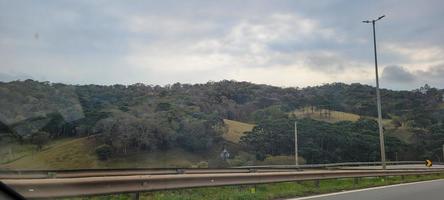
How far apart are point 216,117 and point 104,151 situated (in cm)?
3245

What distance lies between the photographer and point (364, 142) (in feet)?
273

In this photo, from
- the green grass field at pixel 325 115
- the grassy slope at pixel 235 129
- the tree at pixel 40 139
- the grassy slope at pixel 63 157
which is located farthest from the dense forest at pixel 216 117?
the grassy slope at pixel 235 129

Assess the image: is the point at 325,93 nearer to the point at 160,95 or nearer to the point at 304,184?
the point at 160,95

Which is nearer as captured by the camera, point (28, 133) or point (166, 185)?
point (166, 185)

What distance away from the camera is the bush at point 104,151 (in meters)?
41.5

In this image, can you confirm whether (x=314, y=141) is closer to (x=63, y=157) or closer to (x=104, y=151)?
(x=104, y=151)

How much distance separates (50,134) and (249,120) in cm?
6892

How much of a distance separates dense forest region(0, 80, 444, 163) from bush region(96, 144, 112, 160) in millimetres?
76

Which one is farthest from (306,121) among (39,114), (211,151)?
(39,114)

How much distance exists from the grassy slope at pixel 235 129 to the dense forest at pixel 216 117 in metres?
1.28

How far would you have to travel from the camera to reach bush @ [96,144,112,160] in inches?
1635

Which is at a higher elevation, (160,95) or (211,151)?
(160,95)

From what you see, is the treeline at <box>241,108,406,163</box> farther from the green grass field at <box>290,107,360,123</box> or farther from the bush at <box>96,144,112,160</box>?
the bush at <box>96,144,112,160</box>

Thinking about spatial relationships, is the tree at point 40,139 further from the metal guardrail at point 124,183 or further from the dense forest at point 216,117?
the metal guardrail at point 124,183
